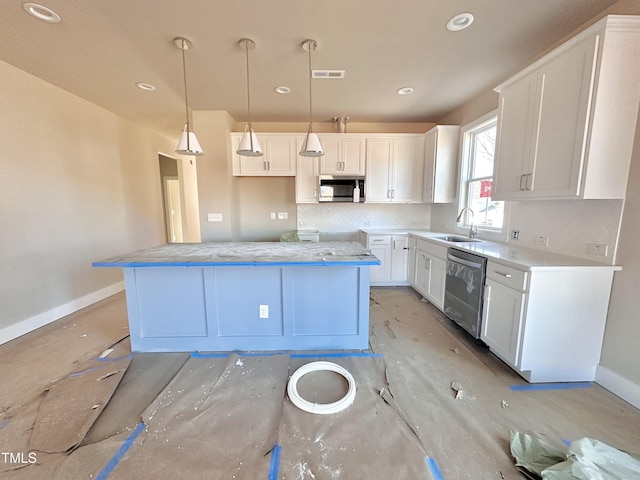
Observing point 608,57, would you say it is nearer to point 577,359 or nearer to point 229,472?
point 577,359

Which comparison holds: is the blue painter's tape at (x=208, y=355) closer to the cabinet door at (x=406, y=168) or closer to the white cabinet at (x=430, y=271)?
the white cabinet at (x=430, y=271)

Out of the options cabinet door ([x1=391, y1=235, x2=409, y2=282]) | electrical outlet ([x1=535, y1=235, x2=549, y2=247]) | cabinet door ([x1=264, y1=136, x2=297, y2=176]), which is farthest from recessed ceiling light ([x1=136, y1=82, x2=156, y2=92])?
electrical outlet ([x1=535, y1=235, x2=549, y2=247])

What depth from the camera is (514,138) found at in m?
2.23

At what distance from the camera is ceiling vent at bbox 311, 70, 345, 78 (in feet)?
8.65

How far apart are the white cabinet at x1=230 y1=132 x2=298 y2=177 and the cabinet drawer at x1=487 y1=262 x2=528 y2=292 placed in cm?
310

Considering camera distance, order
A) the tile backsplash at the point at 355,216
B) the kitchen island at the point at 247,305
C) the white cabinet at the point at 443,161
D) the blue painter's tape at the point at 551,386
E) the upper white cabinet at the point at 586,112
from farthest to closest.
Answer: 1. the tile backsplash at the point at 355,216
2. the white cabinet at the point at 443,161
3. the kitchen island at the point at 247,305
4. the blue painter's tape at the point at 551,386
5. the upper white cabinet at the point at 586,112

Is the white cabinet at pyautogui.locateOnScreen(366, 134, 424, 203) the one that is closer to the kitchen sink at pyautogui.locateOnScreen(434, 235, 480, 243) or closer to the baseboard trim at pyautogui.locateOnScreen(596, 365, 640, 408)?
the kitchen sink at pyautogui.locateOnScreen(434, 235, 480, 243)

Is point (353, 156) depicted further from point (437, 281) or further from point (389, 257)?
point (437, 281)

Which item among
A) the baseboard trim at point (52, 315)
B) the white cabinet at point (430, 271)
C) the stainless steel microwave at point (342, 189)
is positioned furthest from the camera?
the stainless steel microwave at point (342, 189)

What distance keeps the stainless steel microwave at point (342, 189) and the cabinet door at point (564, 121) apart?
2335mm

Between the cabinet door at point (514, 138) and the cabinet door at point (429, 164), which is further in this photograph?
the cabinet door at point (429, 164)

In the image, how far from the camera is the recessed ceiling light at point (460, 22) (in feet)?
6.09

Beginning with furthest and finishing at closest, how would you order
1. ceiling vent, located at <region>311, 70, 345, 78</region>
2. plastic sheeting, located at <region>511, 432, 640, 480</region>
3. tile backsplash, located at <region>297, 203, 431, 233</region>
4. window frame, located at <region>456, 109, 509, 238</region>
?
tile backsplash, located at <region>297, 203, 431, 233</region> → window frame, located at <region>456, 109, 509, 238</region> → ceiling vent, located at <region>311, 70, 345, 78</region> → plastic sheeting, located at <region>511, 432, 640, 480</region>

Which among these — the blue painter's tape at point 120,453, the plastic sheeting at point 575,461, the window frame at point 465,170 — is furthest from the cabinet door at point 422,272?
the blue painter's tape at point 120,453
